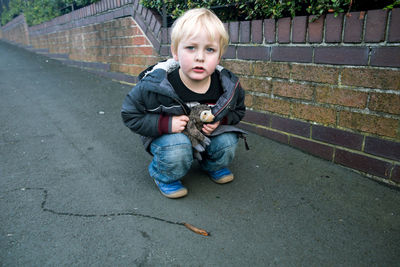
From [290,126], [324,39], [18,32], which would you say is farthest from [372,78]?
[18,32]

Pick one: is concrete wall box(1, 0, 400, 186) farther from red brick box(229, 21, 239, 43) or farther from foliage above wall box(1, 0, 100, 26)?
foliage above wall box(1, 0, 100, 26)

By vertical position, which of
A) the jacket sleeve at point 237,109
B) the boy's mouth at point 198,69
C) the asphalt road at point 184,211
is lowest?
the asphalt road at point 184,211

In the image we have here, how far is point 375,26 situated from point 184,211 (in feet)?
5.82

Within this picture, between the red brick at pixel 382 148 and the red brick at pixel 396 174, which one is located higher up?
the red brick at pixel 382 148

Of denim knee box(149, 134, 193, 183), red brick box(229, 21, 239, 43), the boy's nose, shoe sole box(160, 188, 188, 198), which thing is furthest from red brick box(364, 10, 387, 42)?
shoe sole box(160, 188, 188, 198)

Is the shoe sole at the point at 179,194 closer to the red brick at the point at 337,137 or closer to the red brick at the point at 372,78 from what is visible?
the red brick at the point at 337,137

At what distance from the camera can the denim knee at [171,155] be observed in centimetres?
205

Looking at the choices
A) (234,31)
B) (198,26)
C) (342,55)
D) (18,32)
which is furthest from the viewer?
(18,32)

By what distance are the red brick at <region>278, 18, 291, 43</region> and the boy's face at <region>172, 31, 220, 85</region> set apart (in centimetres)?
99

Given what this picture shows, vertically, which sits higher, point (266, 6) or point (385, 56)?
point (266, 6)

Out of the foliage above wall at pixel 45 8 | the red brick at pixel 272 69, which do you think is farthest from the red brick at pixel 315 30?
the foliage above wall at pixel 45 8

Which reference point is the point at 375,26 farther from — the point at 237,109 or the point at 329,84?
the point at 237,109

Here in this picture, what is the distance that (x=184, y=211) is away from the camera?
1.99 m

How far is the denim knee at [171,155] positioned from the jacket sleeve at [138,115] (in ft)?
0.32
